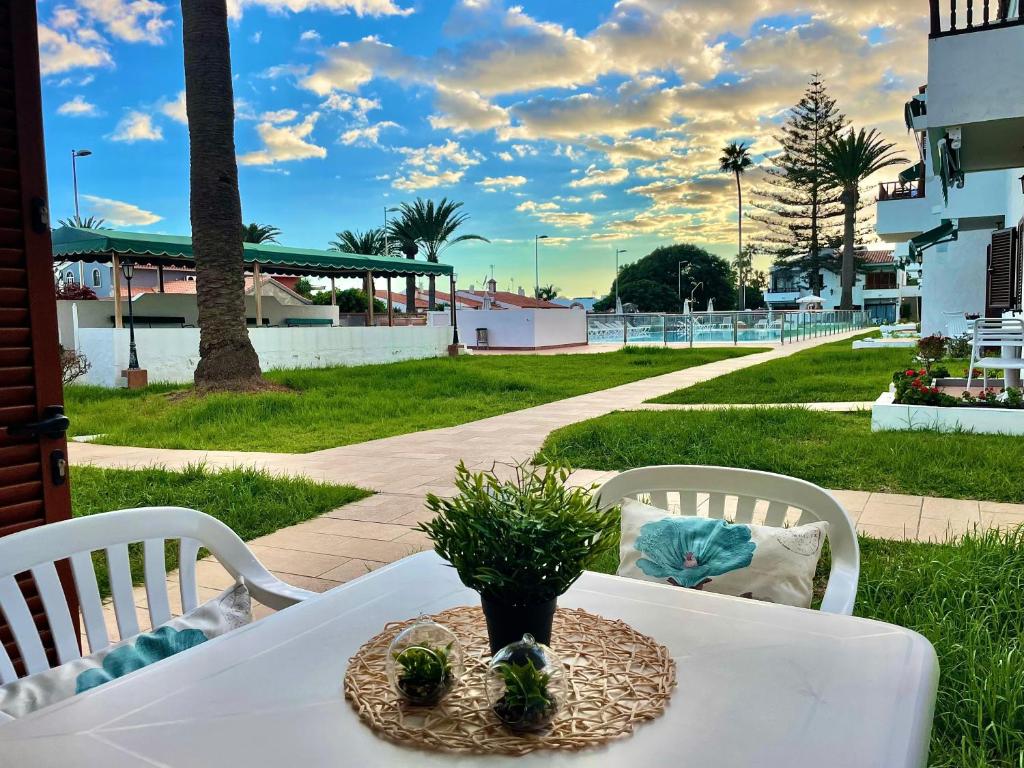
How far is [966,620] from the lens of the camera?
2.78m

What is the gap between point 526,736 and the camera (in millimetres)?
1058

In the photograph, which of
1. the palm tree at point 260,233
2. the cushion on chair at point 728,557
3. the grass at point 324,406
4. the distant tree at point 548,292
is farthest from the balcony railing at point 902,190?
the distant tree at point 548,292

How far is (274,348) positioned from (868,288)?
197ft

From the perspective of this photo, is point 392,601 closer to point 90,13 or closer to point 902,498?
point 902,498

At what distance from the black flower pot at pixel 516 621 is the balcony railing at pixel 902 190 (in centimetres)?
2172

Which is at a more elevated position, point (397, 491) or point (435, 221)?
point (435, 221)

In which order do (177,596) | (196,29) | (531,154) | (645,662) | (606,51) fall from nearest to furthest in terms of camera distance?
(645,662) → (177,596) → (196,29) → (606,51) → (531,154)

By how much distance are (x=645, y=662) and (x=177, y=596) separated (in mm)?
3026

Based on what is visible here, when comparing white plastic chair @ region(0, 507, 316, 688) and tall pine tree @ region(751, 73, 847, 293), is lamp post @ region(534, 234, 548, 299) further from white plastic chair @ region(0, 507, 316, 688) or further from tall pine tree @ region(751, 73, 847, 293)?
white plastic chair @ region(0, 507, 316, 688)

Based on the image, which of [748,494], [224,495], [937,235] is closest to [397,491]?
[224,495]

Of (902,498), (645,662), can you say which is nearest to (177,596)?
(645,662)

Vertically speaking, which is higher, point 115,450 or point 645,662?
point 645,662

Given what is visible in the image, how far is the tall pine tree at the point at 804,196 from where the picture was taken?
45.9 metres

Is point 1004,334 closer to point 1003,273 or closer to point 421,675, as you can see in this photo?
point 1003,273
